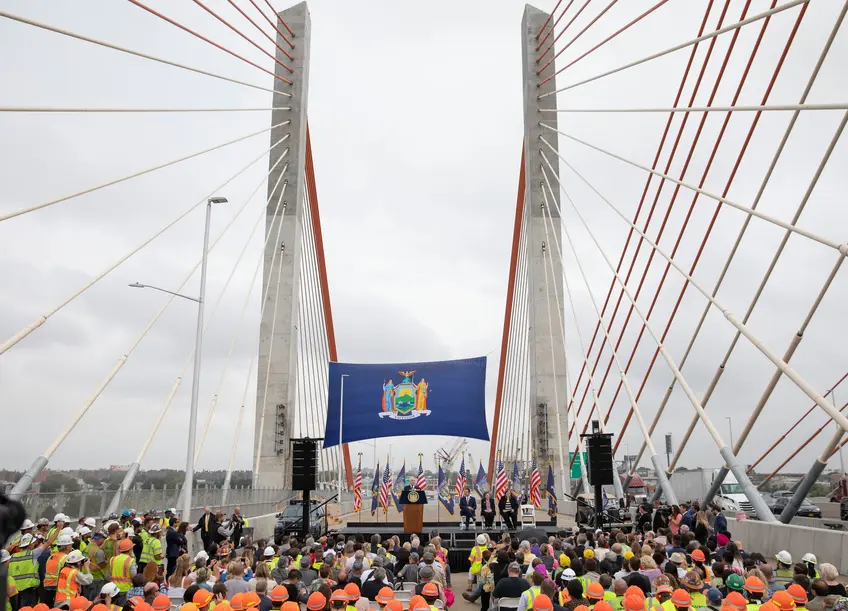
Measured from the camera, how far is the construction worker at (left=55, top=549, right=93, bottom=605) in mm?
9055

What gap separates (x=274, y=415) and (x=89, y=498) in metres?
12.6

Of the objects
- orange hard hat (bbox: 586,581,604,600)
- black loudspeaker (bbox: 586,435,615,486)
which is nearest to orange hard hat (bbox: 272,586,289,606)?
orange hard hat (bbox: 586,581,604,600)

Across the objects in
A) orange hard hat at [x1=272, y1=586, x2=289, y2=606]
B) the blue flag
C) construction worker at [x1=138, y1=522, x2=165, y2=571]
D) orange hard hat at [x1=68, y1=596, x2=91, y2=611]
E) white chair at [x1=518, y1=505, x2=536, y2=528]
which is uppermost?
the blue flag

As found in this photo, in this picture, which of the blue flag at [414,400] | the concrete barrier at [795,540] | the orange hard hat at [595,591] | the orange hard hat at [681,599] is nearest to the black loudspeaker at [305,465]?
the concrete barrier at [795,540]

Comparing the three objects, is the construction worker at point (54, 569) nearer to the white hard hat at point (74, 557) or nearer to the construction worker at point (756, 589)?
the white hard hat at point (74, 557)

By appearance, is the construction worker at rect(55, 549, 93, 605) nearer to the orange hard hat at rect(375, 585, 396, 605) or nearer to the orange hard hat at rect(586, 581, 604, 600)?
the orange hard hat at rect(375, 585, 396, 605)

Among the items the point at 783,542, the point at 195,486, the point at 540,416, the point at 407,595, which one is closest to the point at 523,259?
the point at 540,416

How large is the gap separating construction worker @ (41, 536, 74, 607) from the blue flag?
19.5 meters

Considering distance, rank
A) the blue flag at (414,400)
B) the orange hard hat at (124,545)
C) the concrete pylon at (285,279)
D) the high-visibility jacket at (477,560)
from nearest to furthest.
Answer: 1. the orange hard hat at (124,545)
2. the high-visibility jacket at (477,560)
3. the concrete pylon at (285,279)
4. the blue flag at (414,400)

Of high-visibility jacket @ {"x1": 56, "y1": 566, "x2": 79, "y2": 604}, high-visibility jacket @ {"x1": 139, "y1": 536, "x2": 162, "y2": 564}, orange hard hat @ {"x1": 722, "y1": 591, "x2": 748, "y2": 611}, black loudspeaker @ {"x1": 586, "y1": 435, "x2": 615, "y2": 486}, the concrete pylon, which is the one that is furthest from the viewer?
the concrete pylon

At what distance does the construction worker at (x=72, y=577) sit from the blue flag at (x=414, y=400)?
65.8 ft

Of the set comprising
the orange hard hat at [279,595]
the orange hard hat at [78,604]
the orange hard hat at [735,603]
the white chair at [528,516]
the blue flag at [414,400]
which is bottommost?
the orange hard hat at [78,604]

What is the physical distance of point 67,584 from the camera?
914cm

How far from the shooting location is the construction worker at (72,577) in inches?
356
